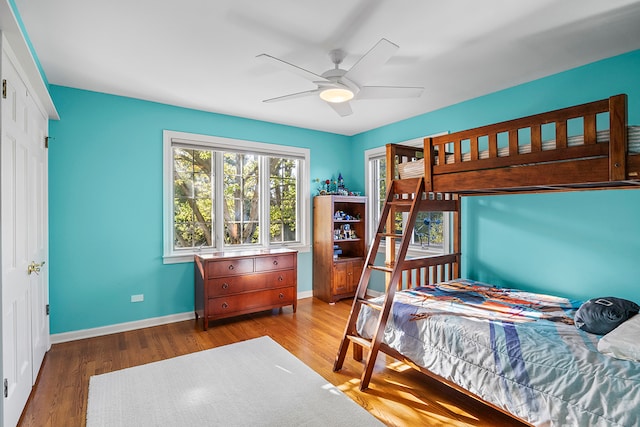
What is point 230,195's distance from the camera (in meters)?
4.50

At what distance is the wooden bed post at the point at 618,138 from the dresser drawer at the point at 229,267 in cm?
337

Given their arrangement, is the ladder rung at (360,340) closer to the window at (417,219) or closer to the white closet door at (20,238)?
the window at (417,219)

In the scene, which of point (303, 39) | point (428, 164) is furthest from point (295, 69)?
point (428, 164)

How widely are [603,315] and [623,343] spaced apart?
0.39 meters

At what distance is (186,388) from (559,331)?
8.55ft

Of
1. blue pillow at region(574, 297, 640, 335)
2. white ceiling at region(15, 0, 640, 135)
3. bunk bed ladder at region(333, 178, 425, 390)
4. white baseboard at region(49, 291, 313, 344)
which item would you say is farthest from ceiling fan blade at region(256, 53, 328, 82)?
white baseboard at region(49, 291, 313, 344)

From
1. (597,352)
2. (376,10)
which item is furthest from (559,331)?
(376,10)

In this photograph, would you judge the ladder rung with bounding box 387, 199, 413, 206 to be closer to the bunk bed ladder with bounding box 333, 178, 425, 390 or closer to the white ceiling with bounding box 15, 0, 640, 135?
the bunk bed ladder with bounding box 333, 178, 425, 390

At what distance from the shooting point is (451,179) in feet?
8.57

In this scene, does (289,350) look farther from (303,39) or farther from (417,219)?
(303,39)

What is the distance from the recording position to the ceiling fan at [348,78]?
220 cm

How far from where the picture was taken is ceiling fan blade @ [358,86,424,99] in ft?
8.97

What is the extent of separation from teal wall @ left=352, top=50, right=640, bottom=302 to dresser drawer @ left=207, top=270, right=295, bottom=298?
220 cm

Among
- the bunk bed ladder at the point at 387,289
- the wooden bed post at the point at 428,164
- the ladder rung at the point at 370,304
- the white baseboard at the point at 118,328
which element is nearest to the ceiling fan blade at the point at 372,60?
the wooden bed post at the point at 428,164
